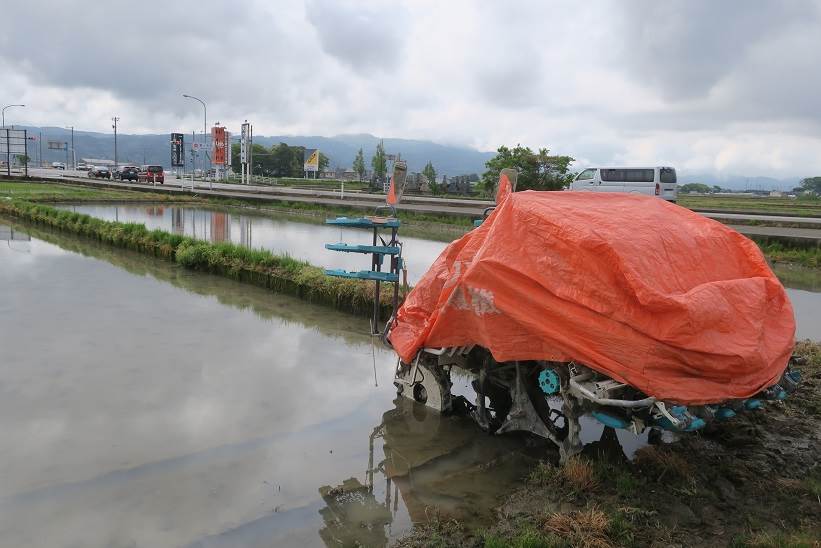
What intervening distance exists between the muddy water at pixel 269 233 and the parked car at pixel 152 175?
2165cm

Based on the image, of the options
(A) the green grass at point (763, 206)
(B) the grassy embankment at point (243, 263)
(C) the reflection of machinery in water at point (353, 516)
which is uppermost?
(A) the green grass at point (763, 206)

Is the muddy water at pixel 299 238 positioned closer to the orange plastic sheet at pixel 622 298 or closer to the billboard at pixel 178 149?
the orange plastic sheet at pixel 622 298

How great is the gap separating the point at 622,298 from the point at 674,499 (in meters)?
1.51

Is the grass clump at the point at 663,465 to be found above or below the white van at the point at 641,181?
below

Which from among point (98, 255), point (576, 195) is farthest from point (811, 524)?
point (98, 255)

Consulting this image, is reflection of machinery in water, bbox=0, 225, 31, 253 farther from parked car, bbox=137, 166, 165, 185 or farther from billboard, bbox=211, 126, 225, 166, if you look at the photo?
billboard, bbox=211, 126, 225, 166

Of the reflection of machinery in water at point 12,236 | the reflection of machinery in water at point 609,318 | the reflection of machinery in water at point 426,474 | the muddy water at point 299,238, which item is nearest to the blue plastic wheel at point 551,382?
the reflection of machinery in water at point 609,318

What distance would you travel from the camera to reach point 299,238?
19766 mm

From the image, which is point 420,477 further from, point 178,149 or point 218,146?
point 218,146

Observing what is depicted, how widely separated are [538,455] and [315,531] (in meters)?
2.15

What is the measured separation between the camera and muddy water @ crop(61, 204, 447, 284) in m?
15.2

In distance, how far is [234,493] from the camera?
186 inches

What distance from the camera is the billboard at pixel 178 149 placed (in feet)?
145

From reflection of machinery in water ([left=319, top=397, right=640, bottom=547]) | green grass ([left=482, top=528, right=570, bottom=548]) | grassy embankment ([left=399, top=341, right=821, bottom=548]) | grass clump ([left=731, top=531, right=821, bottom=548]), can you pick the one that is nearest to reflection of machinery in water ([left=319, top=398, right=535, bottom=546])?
reflection of machinery in water ([left=319, top=397, right=640, bottom=547])
